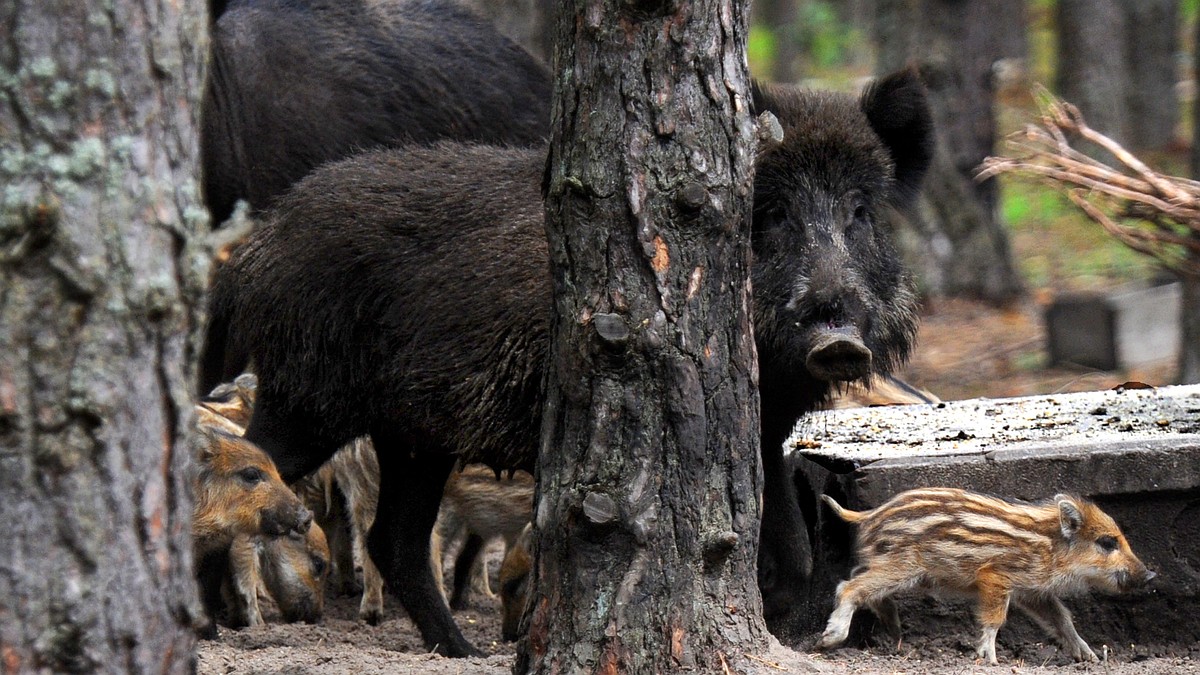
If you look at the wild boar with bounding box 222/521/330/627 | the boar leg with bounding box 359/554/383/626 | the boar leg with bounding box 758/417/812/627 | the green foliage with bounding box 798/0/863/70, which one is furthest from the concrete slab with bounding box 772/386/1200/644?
the green foliage with bounding box 798/0/863/70

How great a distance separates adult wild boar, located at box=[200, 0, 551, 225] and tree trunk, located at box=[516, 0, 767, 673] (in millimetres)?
3553

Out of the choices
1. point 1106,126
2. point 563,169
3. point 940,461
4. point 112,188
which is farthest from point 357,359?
point 1106,126

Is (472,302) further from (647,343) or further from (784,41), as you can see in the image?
(784,41)

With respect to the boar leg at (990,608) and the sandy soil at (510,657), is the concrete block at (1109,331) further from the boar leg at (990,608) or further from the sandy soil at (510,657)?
the boar leg at (990,608)

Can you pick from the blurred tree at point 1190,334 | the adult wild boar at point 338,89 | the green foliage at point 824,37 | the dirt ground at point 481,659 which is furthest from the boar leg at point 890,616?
the green foliage at point 824,37

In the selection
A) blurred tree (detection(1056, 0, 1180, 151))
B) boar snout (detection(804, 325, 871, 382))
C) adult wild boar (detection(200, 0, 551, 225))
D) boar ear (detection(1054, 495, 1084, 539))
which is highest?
blurred tree (detection(1056, 0, 1180, 151))

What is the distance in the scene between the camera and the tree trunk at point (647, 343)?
3.94 meters

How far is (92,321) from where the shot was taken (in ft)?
9.09

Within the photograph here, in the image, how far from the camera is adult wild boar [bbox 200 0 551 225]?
729 centimetres

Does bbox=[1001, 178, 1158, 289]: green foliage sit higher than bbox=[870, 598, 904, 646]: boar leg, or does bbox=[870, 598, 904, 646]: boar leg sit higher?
bbox=[1001, 178, 1158, 289]: green foliage

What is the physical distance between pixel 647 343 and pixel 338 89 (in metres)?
4.17

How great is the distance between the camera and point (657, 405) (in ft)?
13.0

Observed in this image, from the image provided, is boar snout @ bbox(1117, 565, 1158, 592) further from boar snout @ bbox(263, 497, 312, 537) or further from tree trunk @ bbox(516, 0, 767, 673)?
boar snout @ bbox(263, 497, 312, 537)

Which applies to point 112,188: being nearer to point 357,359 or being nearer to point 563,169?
point 563,169
